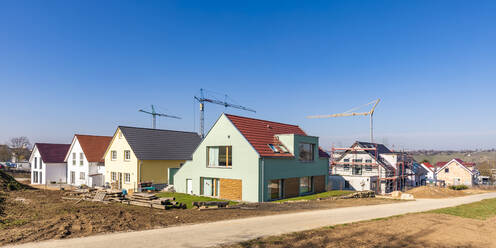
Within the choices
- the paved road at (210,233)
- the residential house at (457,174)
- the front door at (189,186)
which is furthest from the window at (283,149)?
the residential house at (457,174)

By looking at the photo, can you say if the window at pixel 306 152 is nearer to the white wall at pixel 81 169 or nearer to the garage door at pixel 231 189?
the garage door at pixel 231 189

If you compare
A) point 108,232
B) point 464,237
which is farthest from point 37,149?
point 464,237

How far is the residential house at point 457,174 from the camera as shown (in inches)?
2497

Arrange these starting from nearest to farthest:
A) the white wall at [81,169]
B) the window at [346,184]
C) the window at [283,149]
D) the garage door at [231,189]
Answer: the garage door at [231,189] → the window at [283,149] → the white wall at [81,169] → the window at [346,184]

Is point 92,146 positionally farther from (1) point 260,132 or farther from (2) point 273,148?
(2) point 273,148

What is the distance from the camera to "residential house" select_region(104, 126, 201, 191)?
116ft

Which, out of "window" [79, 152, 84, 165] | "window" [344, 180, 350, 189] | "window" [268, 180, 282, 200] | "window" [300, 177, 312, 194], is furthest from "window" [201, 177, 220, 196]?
"window" [344, 180, 350, 189]

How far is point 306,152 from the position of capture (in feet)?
105

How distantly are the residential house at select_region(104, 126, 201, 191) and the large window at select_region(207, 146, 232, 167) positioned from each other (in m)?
7.79

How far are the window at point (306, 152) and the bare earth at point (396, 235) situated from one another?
14.1m

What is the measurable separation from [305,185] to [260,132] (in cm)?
742

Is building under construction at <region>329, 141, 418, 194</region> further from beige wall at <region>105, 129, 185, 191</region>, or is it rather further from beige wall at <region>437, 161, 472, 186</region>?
beige wall at <region>105, 129, 185, 191</region>

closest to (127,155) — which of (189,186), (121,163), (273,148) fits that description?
(121,163)

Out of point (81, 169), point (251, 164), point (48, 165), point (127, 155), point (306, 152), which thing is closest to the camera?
point (251, 164)
